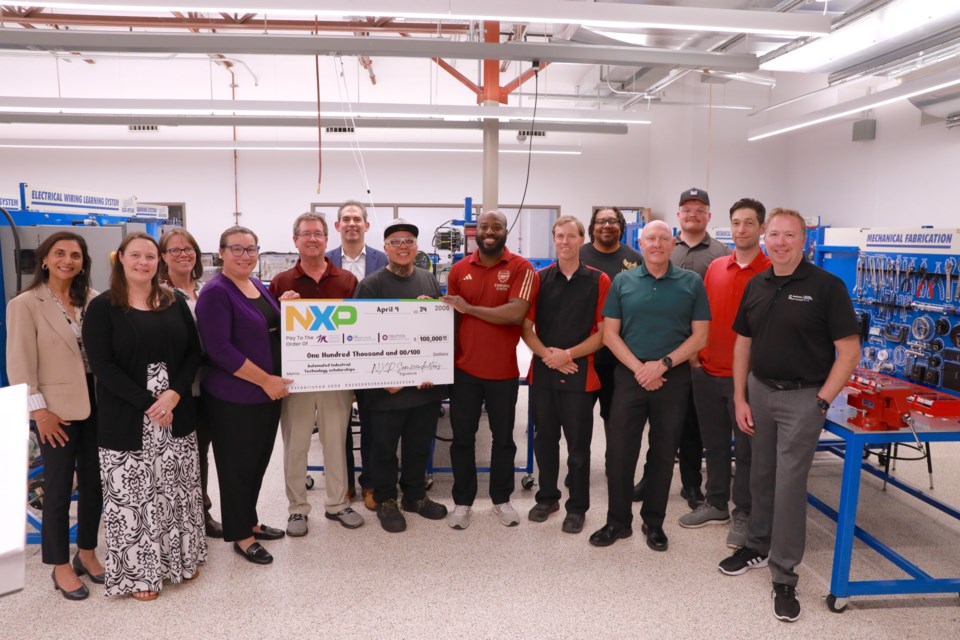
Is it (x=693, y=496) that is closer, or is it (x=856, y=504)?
(x=856, y=504)

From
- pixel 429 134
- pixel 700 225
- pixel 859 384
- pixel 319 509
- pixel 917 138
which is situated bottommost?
pixel 319 509

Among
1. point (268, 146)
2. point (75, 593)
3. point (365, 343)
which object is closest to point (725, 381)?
point (365, 343)

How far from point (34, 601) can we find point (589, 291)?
2.92 m

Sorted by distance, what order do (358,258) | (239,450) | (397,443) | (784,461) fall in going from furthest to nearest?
(358,258) < (397,443) < (239,450) < (784,461)

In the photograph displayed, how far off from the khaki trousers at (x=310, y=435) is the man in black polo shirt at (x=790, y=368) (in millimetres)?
2098

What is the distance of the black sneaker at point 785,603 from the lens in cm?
→ 241

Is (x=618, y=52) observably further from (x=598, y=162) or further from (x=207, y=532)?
(x=598, y=162)

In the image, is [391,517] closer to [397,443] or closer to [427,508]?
[427,508]

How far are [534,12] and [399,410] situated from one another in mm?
2804

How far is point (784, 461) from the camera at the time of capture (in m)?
2.45

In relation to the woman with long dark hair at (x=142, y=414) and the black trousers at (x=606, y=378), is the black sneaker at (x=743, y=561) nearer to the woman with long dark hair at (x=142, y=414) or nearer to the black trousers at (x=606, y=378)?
the black trousers at (x=606, y=378)

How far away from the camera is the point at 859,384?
8.71 feet

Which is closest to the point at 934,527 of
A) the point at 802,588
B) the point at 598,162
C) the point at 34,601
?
the point at 802,588

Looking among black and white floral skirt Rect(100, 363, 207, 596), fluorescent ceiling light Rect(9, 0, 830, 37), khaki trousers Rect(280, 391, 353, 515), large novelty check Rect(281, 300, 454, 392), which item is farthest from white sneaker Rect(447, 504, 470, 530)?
fluorescent ceiling light Rect(9, 0, 830, 37)
